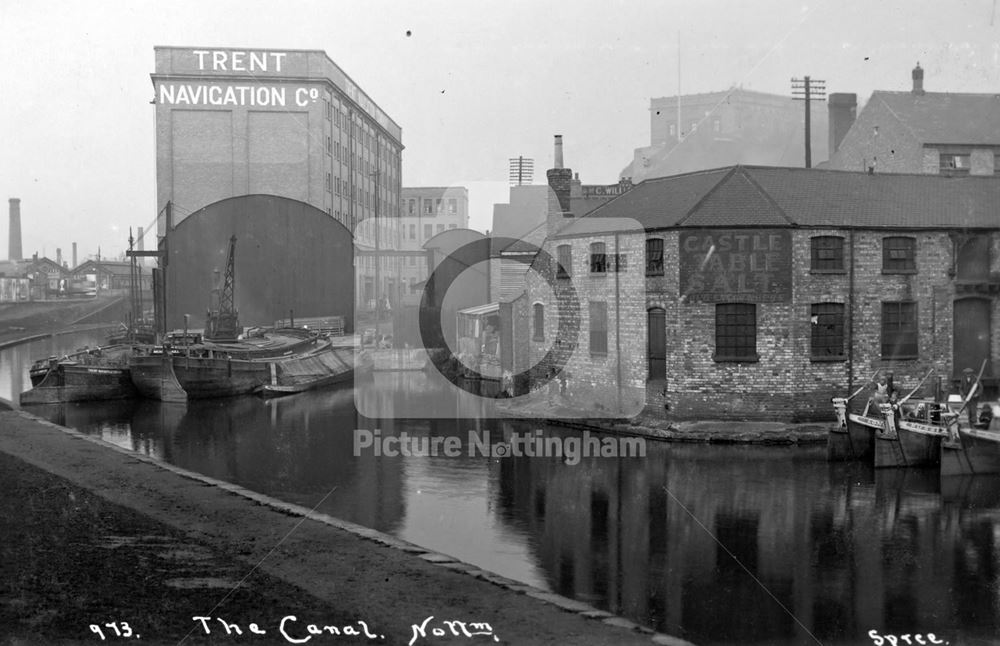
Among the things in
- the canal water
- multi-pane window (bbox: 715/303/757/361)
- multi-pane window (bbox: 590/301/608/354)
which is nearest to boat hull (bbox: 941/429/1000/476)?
the canal water

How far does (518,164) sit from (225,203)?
17327 mm

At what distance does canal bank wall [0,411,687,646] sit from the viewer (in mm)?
10852

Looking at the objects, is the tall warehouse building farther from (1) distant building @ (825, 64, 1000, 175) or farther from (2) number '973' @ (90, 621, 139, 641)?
(2) number '973' @ (90, 621, 139, 641)

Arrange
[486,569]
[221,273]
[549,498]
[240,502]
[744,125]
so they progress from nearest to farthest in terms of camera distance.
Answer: [486,569]
[240,502]
[549,498]
[221,273]
[744,125]

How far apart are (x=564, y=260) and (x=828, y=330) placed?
27.8 feet

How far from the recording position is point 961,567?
1420 cm

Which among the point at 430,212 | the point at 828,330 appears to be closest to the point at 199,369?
the point at 828,330

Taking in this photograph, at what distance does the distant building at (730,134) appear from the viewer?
72562mm

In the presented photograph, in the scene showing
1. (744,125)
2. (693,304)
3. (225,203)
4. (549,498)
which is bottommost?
(549,498)

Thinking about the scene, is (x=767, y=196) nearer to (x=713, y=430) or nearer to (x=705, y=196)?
(x=705, y=196)

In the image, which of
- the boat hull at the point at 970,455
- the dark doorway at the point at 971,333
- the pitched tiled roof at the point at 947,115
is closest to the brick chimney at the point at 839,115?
the pitched tiled roof at the point at 947,115

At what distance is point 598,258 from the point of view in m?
29.2

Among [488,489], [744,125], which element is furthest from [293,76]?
[488,489]

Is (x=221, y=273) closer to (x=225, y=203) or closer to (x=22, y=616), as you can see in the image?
(x=225, y=203)
